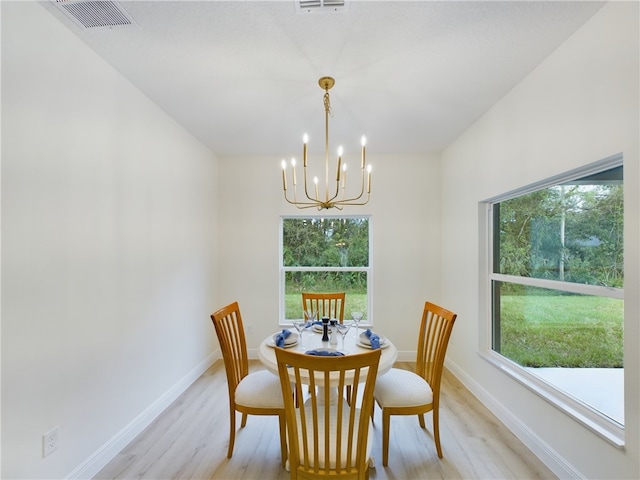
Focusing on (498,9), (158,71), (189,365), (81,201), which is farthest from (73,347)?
(498,9)

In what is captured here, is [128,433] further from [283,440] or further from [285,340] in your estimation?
[285,340]

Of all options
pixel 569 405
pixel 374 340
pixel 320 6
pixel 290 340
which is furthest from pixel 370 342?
pixel 320 6

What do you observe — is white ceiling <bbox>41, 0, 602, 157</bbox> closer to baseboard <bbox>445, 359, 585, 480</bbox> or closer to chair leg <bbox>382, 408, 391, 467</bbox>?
chair leg <bbox>382, 408, 391, 467</bbox>

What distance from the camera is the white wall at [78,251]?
4.78 ft

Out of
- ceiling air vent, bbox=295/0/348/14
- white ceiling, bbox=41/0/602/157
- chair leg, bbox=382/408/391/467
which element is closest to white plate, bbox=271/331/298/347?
chair leg, bbox=382/408/391/467

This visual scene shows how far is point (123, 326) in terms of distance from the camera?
2191 mm

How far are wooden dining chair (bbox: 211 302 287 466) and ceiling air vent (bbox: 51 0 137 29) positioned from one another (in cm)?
178

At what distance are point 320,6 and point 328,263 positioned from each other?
2.92 metres

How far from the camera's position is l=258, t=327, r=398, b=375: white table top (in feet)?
5.99

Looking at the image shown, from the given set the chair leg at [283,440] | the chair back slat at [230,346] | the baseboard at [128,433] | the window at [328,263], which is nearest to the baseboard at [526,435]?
the window at [328,263]

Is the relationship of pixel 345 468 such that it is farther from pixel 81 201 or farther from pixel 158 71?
pixel 158 71

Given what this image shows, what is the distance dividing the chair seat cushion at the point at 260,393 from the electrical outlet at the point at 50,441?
951mm

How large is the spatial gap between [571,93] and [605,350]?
5.01 ft

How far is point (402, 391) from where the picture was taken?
203cm
